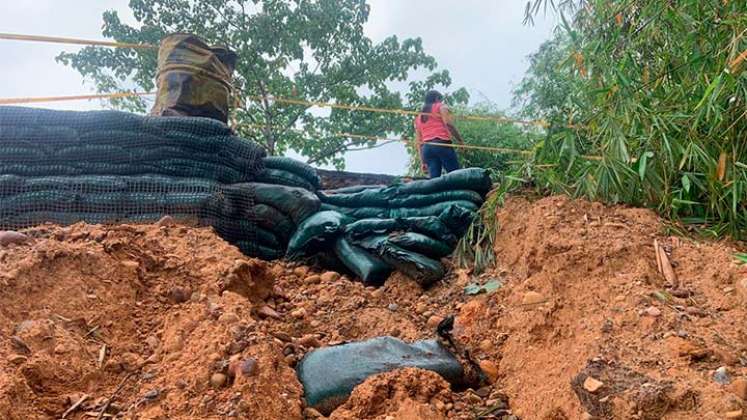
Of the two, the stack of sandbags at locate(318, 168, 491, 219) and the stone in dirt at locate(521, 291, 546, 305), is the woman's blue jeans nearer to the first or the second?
the stack of sandbags at locate(318, 168, 491, 219)

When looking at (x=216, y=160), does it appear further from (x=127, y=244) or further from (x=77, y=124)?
(x=127, y=244)

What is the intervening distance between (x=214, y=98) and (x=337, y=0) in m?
4.07

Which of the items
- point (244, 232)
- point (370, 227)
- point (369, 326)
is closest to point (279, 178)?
point (244, 232)

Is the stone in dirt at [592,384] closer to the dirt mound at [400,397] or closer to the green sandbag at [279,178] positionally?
the dirt mound at [400,397]

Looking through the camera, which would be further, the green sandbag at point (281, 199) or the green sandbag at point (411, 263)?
the green sandbag at point (281, 199)

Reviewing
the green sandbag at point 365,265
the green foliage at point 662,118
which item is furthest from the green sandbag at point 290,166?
the green foliage at point 662,118

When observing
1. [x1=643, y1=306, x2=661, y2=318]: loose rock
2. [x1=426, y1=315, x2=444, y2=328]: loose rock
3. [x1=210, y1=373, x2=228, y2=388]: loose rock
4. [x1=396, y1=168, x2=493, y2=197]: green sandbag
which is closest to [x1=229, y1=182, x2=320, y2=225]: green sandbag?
[x1=396, y1=168, x2=493, y2=197]: green sandbag

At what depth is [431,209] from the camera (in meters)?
2.54

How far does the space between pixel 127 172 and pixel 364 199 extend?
103cm

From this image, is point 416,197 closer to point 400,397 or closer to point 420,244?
point 420,244

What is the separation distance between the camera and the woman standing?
3.90m

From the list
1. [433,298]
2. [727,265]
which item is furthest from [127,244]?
[727,265]

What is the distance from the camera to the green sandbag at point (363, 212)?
262cm

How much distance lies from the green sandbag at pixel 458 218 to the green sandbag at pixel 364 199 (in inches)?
15.5
